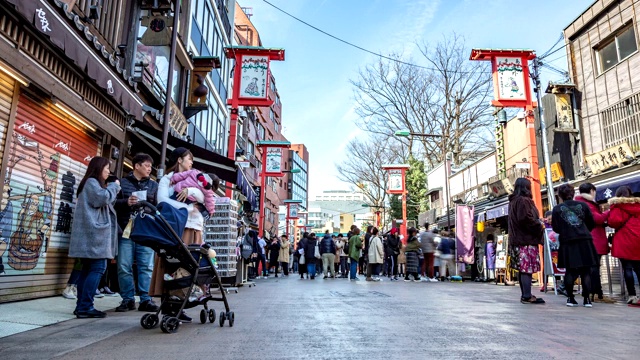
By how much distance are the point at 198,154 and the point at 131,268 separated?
17.0 ft

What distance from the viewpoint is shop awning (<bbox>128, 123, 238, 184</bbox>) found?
31.4 ft

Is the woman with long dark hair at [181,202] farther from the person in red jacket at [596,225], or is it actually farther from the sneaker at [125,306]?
the person in red jacket at [596,225]

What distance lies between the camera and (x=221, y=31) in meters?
23.0

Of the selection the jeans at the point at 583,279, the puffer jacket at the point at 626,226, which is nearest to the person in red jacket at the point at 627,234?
the puffer jacket at the point at 626,226

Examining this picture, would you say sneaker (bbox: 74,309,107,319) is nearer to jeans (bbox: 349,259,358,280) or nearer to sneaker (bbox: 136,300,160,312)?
sneaker (bbox: 136,300,160,312)

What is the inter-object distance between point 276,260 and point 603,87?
1421 cm

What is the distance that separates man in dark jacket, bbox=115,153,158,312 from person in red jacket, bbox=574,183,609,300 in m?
6.45

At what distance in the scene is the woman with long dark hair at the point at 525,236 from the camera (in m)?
6.50

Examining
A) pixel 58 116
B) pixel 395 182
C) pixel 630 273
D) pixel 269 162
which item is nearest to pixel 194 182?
pixel 58 116

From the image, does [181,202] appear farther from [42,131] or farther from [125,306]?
[42,131]

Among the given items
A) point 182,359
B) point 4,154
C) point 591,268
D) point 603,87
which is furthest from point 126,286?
point 603,87

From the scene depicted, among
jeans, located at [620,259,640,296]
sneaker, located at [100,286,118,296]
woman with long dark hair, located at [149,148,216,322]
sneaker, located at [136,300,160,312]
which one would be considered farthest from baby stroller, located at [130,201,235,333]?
jeans, located at [620,259,640,296]

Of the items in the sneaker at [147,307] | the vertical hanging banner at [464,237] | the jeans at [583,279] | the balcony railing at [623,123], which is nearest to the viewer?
the sneaker at [147,307]

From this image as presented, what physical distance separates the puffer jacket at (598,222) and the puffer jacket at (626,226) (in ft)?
0.44
